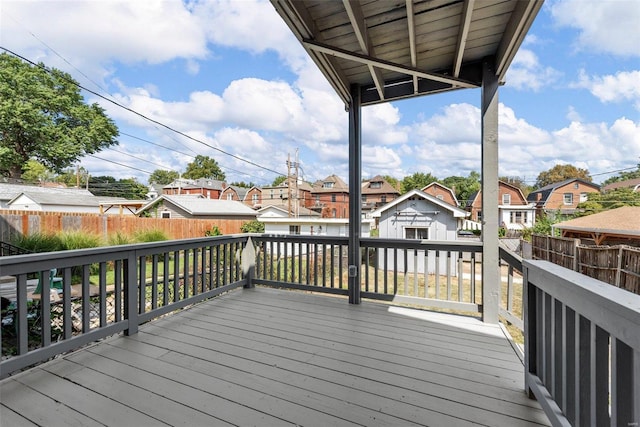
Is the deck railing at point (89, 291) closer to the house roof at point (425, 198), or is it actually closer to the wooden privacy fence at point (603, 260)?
the wooden privacy fence at point (603, 260)

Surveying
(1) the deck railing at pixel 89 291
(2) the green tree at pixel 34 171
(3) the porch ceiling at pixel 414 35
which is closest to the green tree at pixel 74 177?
(2) the green tree at pixel 34 171

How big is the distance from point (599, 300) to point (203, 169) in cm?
4190

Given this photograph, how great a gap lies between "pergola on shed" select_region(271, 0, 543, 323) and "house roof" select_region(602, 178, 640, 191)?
5.60m

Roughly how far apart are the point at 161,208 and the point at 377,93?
56.3 feet

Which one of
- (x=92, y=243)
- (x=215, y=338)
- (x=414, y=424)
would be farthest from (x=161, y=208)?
(x=414, y=424)

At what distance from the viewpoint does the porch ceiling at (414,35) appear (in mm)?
2002

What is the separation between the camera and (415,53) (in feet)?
8.47

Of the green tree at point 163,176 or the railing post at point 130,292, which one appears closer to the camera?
the railing post at point 130,292

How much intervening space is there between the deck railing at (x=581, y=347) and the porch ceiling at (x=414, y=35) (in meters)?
1.75

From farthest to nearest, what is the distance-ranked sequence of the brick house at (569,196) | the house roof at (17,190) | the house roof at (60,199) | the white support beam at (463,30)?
1. the house roof at (60,199)
2. the house roof at (17,190)
3. the brick house at (569,196)
4. the white support beam at (463,30)

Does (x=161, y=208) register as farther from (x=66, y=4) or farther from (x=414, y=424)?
(x=414, y=424)

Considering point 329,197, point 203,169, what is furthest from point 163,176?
point 329,197

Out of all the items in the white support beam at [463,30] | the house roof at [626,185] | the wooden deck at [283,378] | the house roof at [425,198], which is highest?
the white support beam at [463,30]

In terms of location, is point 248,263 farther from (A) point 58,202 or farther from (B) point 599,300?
(A) point 58,202
